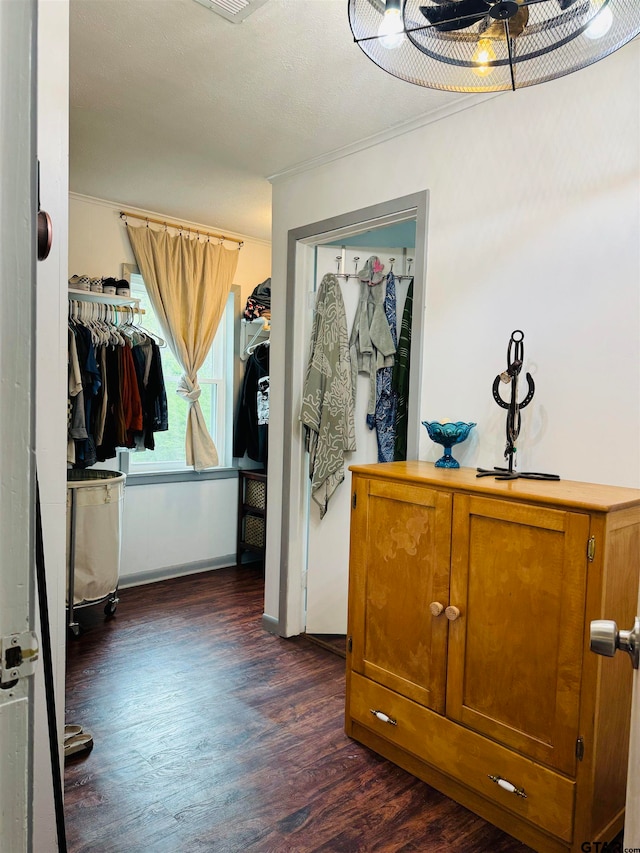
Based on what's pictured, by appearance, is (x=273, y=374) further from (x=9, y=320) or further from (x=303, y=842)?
(x=9, y=320)

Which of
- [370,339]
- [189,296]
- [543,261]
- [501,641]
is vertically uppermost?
[189,296]

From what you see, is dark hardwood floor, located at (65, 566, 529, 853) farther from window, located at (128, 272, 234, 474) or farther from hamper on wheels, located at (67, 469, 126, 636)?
window, located at (128, 272, 234, 474)

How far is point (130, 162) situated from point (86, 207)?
772 mm

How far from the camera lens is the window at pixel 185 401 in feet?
13.8

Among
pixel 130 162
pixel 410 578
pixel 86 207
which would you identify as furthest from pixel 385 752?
pixel 86 207

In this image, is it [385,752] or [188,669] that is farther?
[188,669]

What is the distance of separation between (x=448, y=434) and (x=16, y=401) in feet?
6.20

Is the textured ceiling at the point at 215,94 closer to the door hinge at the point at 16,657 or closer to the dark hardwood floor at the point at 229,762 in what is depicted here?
the door hinge at the point at 16,657

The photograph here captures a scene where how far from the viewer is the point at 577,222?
82.2 inches

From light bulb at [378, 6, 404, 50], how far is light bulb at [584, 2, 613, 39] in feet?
1.30

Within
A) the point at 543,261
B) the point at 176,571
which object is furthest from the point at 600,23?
the point at 176,571

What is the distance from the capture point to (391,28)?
1295 mm

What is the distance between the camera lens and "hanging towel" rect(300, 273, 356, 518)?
3141 millimetres

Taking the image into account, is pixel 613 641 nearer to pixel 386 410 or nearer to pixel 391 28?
pixel 391 28
